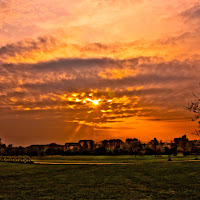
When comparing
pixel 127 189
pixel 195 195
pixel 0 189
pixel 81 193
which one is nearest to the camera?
pixel 195 195

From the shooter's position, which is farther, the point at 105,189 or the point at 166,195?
the point at 105,189

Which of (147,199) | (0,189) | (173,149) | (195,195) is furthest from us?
(173,149)

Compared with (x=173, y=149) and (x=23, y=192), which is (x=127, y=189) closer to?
(x=23, y=192)

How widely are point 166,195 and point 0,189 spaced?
1955 centimetres

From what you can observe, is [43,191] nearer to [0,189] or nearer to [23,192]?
A: [23,192]

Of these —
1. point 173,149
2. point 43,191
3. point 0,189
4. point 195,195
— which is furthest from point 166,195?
point 173,149

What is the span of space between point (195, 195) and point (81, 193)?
11.6m

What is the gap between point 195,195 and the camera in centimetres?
2434

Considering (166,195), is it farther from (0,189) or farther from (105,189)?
(0,189)

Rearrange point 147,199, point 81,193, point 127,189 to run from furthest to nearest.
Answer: point 127,189, point 81,193, point 147,199

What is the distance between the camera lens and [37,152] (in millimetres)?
162250

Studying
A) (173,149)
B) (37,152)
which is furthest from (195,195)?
(37,152)

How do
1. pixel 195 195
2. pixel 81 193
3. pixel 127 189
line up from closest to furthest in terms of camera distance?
pixel 195 195
pixel 81 193
pixel 127 189

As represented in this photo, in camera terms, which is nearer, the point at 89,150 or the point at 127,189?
the point at 127,189
